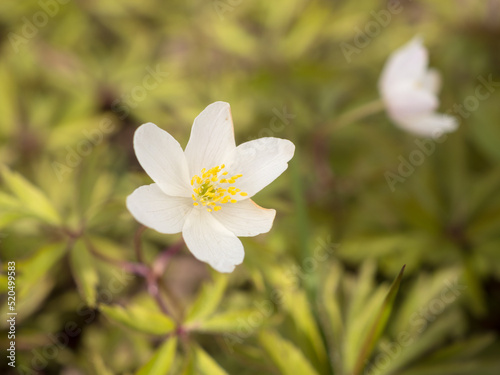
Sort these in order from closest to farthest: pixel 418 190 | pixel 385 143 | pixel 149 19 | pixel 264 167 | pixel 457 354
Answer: pixel 264 167, pixel 457 354, pixel 418 190, pixel 385 143, pixel 149 19

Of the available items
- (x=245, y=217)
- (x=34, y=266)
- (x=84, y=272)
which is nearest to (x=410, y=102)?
(x=245, y=217)

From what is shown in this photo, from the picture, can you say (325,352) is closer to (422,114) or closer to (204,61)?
(422,114)

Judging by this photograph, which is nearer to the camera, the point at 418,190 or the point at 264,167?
the point at 264,167

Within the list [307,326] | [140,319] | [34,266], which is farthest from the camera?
[307,326]

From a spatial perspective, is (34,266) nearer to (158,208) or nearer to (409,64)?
(158,208)

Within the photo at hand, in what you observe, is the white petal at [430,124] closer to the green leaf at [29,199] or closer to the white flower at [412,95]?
the white flower at [412,95]

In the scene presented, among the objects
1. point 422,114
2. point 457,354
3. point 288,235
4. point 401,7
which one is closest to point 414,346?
point 457,354

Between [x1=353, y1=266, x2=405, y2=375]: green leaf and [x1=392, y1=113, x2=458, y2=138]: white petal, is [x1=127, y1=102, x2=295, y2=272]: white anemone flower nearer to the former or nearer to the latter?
[x1=353, y1=266, x2=405, y2=375]: green leaf
